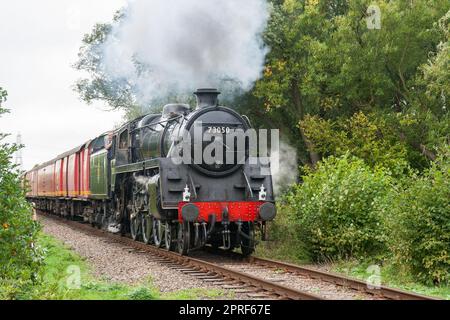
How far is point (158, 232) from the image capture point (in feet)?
52.4

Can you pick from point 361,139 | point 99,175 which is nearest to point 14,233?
point 99,175

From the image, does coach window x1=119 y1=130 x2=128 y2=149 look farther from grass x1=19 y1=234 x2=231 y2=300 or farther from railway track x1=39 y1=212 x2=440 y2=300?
grass x1=19 y1=234 x2=231 y2=300

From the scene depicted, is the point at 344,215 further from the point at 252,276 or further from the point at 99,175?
the point at 99,175

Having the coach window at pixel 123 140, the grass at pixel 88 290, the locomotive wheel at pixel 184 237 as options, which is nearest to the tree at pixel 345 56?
the coach window at pixel 123 140

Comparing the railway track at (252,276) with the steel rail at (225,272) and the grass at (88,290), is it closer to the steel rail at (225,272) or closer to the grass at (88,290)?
the steel rail at (225,272)

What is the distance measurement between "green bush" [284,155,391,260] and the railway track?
1186 mm

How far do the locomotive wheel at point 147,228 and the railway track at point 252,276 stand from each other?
0.91 ft

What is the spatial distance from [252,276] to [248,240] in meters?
3.93

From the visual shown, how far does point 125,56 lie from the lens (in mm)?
27406

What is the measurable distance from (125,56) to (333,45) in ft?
26.9

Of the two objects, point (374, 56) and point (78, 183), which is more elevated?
point (374, 56)
